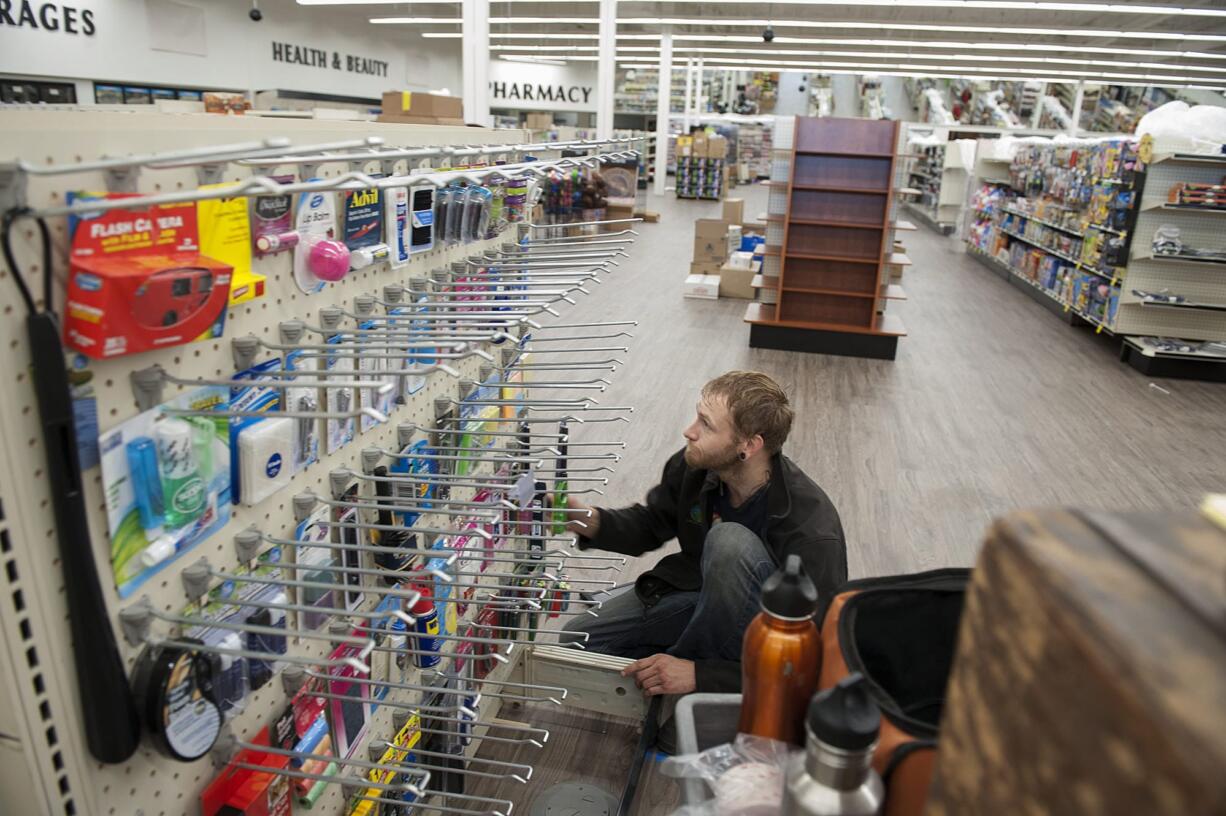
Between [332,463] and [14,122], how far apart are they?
0.64 meters

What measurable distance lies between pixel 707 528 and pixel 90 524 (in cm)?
158

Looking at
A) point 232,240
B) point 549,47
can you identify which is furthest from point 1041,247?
point 549,47

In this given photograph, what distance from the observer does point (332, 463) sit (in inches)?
54.8

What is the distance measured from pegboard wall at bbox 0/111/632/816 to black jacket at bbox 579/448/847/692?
1.09 meters

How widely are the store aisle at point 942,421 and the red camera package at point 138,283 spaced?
2506mm

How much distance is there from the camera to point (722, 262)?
388 inches

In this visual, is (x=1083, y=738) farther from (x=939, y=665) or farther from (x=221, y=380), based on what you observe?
(x=221, y=380)

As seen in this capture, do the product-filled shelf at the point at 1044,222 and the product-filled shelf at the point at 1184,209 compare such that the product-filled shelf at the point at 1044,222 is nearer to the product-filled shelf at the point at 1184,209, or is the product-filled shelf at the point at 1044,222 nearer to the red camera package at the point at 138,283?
the product-filled shelf at the point at 1184,209

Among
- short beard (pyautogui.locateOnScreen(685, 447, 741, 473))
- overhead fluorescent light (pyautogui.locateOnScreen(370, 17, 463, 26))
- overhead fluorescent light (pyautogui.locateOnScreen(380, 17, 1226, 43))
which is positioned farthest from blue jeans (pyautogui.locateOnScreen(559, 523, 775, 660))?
overhead fluorescent light (pyautogui.locateOnScreen(370, 17, 463, 26))

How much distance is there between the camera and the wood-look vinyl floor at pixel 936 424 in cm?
393

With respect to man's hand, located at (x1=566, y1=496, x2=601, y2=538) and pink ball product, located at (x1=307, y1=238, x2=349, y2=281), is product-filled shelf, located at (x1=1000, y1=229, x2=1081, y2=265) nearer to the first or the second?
man's hand, located at (x1=566, y1=496, x2=601, y2=538)

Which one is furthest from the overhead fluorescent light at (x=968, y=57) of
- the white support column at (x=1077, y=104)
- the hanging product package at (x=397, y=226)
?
the hanging product package at (x=397, y=226)

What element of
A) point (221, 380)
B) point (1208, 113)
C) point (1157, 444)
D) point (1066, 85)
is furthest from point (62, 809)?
point (1066, 85)

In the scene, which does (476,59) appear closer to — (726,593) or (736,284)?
(736,284)
